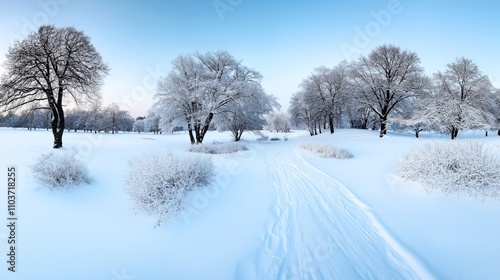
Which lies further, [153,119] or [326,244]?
[153,119]

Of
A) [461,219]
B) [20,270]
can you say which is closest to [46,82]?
[20,270]

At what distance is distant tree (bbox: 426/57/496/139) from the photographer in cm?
1891

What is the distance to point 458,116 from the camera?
19312 millimetres

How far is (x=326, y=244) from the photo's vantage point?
3.78m

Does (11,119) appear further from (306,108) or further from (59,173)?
(306,108)

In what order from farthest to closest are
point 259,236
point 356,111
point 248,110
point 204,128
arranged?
1. point 356,111
2. point 248,110
3. point 204,128
4. point 259,236

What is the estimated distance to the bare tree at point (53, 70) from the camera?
13.1 m

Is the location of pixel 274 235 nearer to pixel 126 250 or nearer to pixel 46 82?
pixel 126 250

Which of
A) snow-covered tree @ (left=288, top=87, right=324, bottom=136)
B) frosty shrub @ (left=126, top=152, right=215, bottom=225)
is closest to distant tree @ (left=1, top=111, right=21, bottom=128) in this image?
frosty shrub @ (left=126, top=152, right=215, bottom=225)

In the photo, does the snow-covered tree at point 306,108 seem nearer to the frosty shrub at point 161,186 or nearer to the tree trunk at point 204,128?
the tree trunk at point 204,128

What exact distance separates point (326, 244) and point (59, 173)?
776 centimetres

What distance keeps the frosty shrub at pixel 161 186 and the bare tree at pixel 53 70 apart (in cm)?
1465

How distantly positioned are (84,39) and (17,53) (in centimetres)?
391

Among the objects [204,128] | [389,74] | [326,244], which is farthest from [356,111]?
[326,244]
